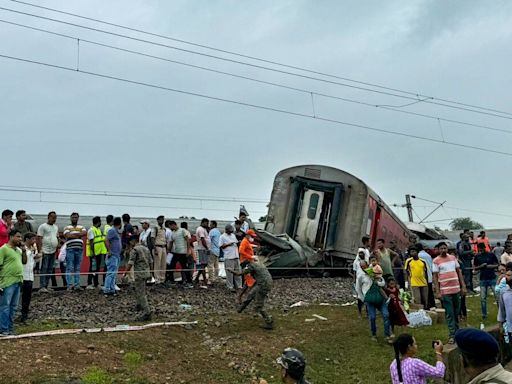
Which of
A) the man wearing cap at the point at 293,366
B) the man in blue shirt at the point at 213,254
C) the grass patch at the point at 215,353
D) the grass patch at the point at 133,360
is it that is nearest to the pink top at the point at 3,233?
the grass patch at the point at 215,353

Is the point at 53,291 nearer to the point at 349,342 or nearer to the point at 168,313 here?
the point at 168,313

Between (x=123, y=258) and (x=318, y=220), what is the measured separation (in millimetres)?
6779

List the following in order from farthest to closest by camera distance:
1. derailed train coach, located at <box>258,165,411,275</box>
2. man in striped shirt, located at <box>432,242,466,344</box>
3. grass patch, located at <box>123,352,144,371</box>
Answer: derailed train coach, located at <box>258,165,411,275</box>, man in striped shirt, located at <box>432,242,466,344</box>, grass patch, located at <box>123,352,144,371</box>

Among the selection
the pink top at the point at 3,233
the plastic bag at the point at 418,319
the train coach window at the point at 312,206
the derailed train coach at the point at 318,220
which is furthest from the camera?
the train coach window at the point at 312,206

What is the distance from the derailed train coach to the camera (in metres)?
16.3

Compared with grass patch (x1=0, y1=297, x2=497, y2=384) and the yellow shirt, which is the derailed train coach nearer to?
the yellow shirt

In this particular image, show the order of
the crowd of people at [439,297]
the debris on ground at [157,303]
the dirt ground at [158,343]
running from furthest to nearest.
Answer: the debris on ground at [157,303], the dirt ground at [158,343], the crowd of people at [439,297]

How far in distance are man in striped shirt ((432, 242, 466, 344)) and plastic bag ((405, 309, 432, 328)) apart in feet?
4.45

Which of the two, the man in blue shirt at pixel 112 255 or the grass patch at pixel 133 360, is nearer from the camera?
the grass patch at pixel 133 360

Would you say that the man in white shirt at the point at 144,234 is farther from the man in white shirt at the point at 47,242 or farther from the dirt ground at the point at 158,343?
the man in white shirt at the point at 47,242

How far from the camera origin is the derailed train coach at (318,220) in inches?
640

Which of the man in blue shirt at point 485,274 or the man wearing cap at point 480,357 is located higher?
the man wearing cap at point 480,357

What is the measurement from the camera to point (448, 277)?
9836 mm

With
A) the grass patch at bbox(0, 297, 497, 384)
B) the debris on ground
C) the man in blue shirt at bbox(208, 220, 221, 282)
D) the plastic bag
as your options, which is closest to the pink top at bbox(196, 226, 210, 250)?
the man in blue shirt at bbox(208, 220, 221, 282)
